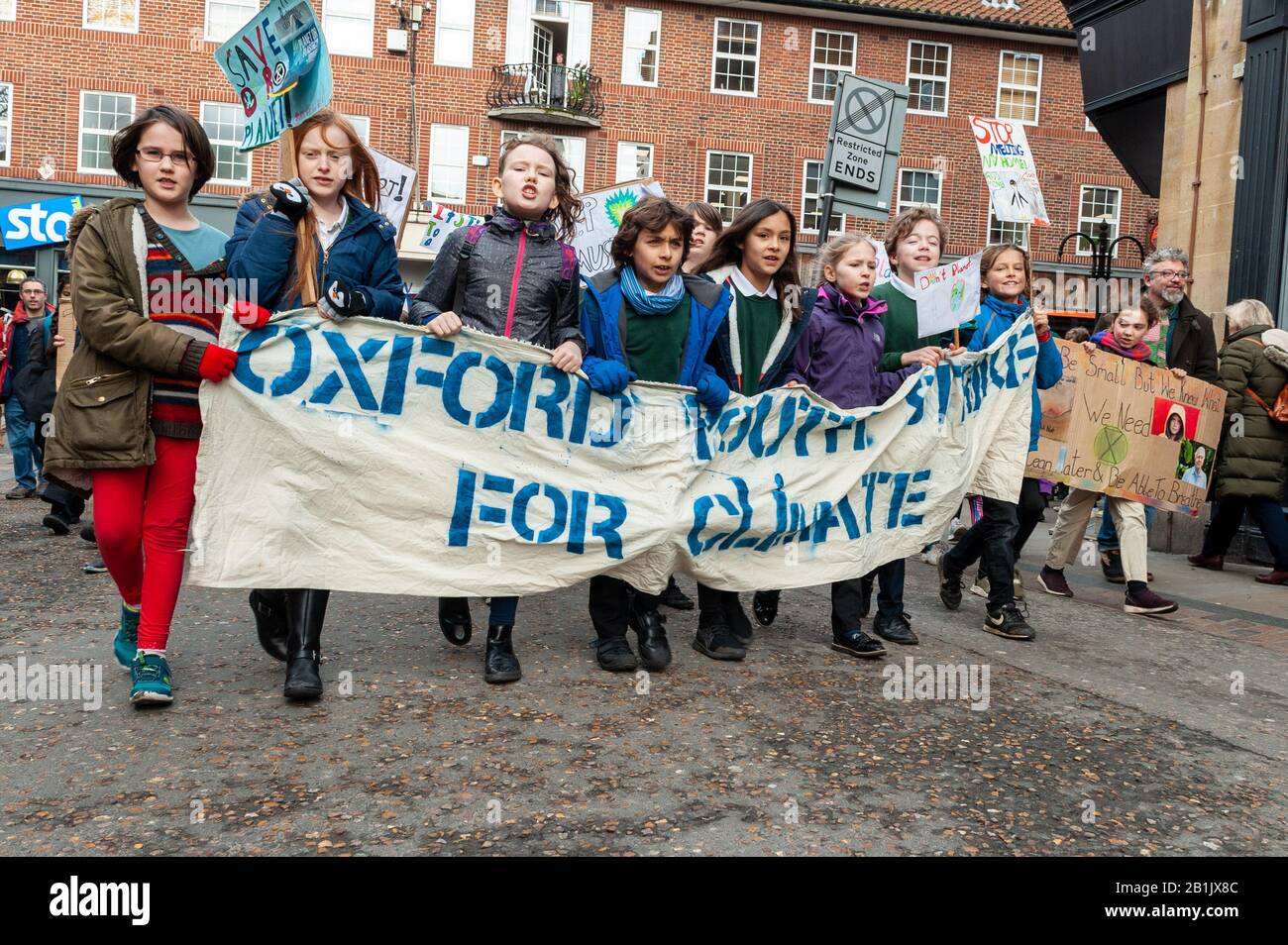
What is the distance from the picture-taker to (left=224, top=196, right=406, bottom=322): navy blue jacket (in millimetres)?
4227

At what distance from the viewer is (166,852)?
290 cm

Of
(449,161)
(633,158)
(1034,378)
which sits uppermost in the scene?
(633,158)

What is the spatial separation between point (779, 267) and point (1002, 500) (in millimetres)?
1843

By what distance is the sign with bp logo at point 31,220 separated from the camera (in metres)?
27.4

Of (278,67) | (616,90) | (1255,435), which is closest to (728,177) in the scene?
(616,90)

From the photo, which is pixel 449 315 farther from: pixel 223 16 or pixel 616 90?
pixel 223 16

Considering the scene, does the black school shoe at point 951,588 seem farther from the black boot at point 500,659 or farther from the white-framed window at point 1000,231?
the white-framed window at point 1000,231

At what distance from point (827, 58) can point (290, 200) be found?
28.7 meters

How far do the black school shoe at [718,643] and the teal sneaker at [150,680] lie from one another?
2215 millimetres

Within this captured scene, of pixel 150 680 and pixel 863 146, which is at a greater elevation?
pixel 863 146

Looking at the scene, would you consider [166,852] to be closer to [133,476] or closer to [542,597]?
[133,476]

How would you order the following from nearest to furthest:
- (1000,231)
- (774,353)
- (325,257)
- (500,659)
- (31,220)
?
(325,257), (500,659), (774,353), (31,220), (1000,231)

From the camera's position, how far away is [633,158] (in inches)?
1177

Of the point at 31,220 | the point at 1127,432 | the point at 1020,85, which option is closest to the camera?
the point at 1127,432
